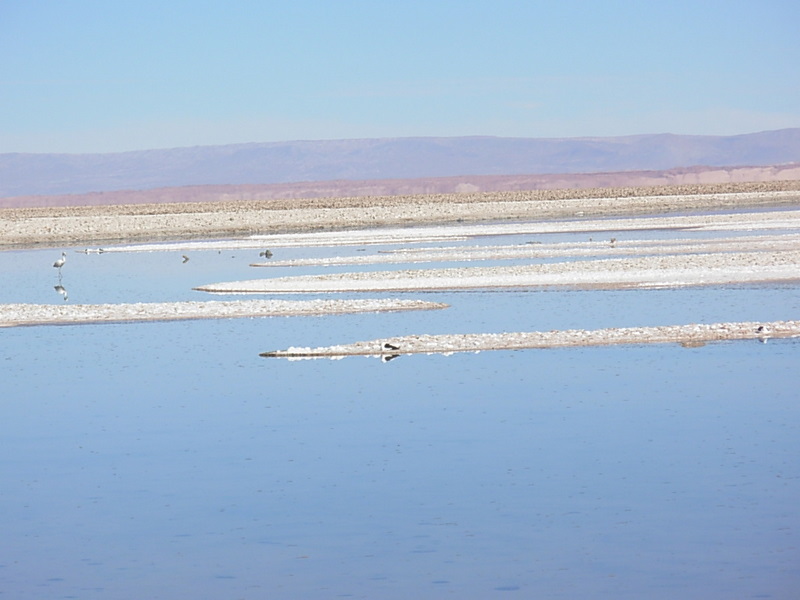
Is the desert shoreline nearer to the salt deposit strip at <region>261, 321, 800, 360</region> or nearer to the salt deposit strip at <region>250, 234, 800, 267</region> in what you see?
the salt deposit strip at <region>250, 234, 800, 267</region>

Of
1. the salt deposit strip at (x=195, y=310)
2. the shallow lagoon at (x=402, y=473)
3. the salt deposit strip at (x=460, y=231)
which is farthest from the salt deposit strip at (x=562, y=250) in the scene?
the shallow lagoon at (x=402, y=473)

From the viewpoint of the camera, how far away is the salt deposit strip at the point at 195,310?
75.7ft

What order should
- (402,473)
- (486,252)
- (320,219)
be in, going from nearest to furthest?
1. (402,473)
2. (486,252)
3. (320,219)

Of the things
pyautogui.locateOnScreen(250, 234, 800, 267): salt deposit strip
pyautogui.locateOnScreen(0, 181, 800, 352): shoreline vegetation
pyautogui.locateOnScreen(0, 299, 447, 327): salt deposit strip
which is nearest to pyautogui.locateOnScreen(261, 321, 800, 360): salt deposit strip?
pyautogui.locateOnScreen(0, 181, 800, 352): shoreline vegetation

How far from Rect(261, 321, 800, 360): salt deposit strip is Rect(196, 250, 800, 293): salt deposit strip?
727 centimetres

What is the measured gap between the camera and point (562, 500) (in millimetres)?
9812

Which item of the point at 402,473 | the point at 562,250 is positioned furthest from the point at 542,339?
the point at 562,250

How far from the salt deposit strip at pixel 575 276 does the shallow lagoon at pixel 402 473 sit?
23.2 feet

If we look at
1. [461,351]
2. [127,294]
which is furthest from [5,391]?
[127,294]

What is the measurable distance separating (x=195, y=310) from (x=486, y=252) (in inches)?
570

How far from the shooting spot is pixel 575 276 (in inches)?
1086

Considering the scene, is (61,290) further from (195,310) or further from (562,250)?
(562,250)

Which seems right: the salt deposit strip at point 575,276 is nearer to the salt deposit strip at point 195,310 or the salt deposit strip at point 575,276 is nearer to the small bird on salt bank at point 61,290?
the small bird on salt bank at point 61,290

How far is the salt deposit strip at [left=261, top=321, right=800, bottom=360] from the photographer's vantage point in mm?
17656
